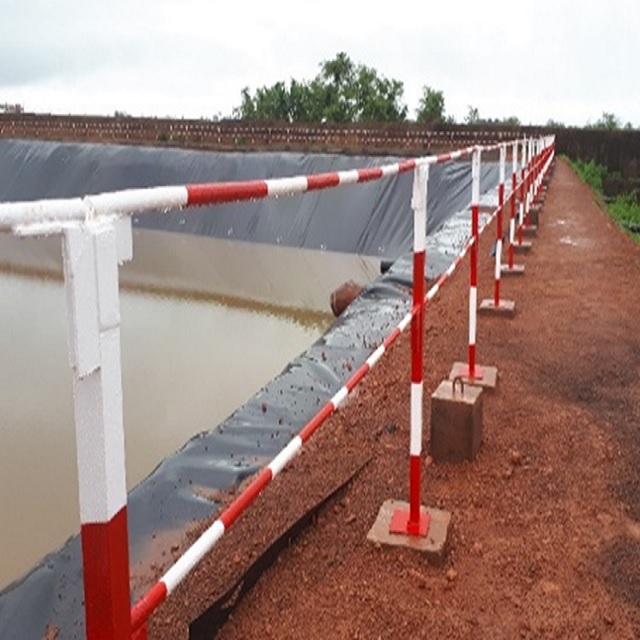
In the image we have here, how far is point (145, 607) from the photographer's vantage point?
1.19 metres

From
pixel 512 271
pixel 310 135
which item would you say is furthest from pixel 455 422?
pixel 310 135

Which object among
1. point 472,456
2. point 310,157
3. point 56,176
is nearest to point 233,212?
point 310,157

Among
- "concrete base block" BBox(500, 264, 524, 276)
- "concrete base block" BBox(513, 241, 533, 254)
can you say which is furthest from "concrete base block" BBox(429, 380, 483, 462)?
"concrete base block" BBox(513, 241, 533, 254)

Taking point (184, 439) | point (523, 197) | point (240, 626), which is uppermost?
point (523, 197)

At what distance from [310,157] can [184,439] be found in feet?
50.7

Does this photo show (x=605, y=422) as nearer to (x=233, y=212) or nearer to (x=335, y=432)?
(x=335, y=432)

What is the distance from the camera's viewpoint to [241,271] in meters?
15.4

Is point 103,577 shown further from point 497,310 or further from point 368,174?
point 497,310

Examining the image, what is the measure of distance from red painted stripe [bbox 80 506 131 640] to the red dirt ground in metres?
1.28

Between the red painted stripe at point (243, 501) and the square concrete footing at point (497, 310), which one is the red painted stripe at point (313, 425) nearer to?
the red painted stripe at point (243, 501)

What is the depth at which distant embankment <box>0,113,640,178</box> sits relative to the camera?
942 inches

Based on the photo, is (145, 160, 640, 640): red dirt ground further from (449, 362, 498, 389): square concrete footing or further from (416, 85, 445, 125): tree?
(416, 85, 445, 125): tree

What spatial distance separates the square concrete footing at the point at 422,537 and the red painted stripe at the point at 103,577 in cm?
163

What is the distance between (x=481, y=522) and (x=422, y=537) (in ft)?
1.08
